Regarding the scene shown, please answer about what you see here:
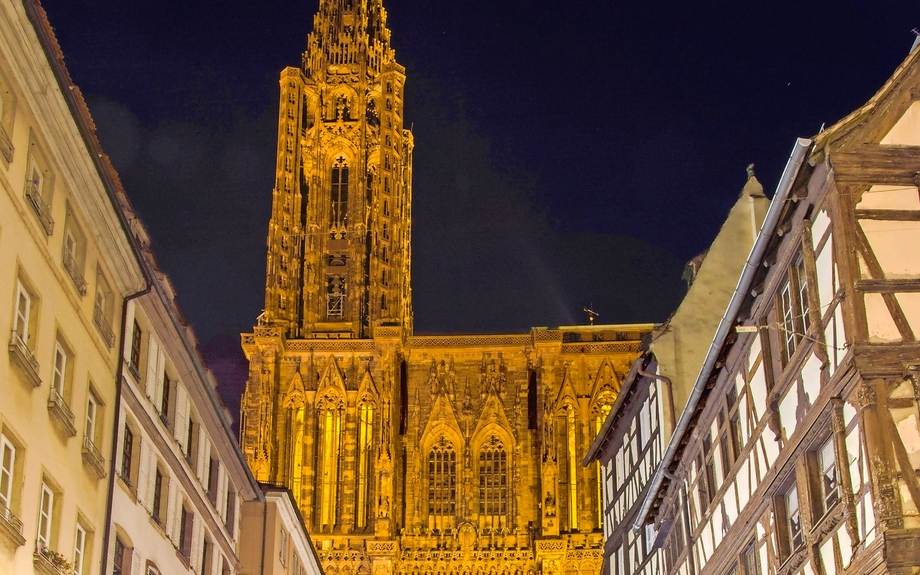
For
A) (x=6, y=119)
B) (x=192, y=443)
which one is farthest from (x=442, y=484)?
(x=6, y=119)

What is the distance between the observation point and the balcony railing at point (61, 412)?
22.7 m

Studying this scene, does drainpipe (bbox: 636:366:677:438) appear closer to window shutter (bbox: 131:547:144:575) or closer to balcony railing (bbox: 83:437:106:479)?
window shutter (bbox: 131:547:144:575)

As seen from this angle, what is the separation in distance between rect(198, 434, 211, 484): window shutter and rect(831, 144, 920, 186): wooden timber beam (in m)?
16.8

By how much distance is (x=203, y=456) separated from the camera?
111ft

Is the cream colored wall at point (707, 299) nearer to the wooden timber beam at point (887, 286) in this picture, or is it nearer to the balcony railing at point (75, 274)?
the wooden timber beam at point (887, 286)

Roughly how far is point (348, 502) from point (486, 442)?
23.5 ft

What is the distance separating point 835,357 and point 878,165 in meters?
2.67

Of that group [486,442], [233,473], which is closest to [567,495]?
[486,442]

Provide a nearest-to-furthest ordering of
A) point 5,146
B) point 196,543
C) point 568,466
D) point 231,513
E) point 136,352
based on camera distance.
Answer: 1. point 5,146
2. point 136,352
3. point 196,543
4. point 231,513
5. point 568,466

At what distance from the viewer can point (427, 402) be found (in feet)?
244

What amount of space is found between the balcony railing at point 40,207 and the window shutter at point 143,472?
6277mm

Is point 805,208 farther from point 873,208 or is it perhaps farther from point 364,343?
point 364,343

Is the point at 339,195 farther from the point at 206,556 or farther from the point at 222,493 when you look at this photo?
the point at 206,556

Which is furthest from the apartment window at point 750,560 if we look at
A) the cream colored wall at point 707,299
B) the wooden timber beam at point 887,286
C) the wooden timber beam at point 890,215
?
the cream colored wall at point 707,299
